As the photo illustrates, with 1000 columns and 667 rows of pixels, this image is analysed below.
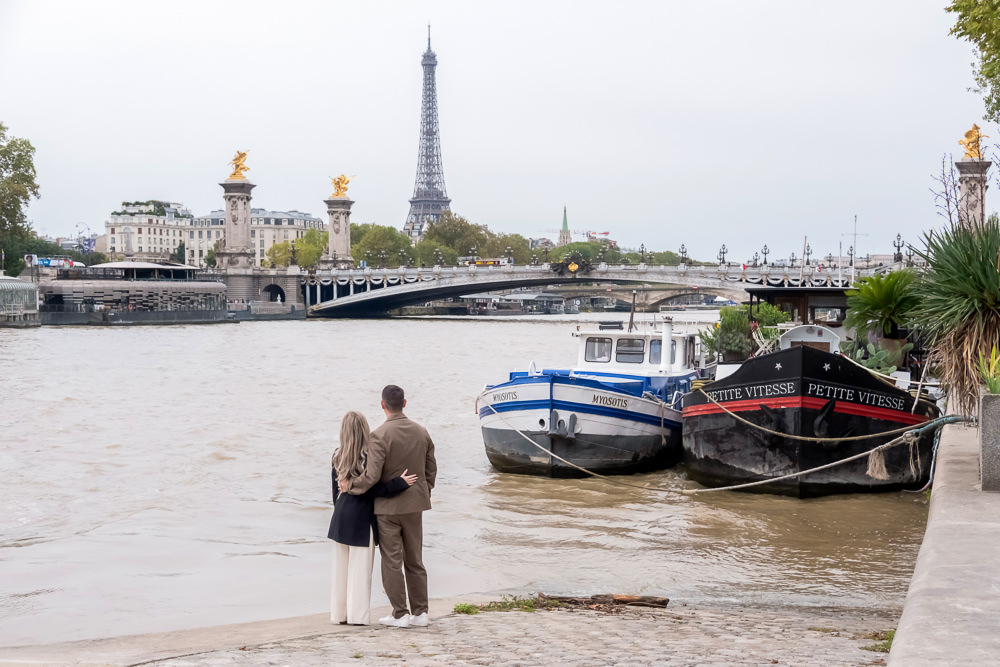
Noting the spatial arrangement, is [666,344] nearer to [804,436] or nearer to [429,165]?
[804,436]

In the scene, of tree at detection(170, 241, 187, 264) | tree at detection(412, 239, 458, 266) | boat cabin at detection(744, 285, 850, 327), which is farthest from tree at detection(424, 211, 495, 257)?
boat cabin at detection(744, 285, 850, 327)

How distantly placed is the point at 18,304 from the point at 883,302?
213 feet

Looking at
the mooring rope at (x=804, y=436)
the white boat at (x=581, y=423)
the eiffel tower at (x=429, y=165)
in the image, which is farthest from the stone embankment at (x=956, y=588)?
the eiffel tower at (x=429, y=165)

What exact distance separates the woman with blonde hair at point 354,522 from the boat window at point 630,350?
1346cm

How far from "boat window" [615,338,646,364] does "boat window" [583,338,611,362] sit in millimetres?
193

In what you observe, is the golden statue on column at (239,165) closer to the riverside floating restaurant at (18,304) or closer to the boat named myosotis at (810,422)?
the riverside floating restaurant at (18,304)

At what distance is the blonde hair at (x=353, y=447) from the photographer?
7465 mm

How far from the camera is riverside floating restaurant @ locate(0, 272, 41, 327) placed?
69.3 m

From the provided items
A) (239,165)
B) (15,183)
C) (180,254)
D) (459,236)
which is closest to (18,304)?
(15,183)

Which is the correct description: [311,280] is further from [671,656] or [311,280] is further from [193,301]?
[671,656]

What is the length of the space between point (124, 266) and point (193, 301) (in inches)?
233

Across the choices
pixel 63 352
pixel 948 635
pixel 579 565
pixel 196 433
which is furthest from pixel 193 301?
→ pixel 948 635

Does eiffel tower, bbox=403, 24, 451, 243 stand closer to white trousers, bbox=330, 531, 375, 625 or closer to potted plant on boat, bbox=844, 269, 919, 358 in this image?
potted plant on boat, bbox=844, 269, 919, 358

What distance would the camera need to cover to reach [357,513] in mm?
7609
